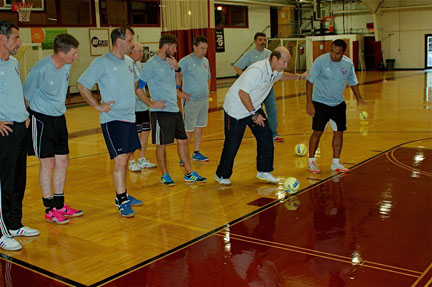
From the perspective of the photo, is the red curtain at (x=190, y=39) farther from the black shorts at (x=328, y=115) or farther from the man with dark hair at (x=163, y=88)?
the man with dark hair at (x=163, y=88)

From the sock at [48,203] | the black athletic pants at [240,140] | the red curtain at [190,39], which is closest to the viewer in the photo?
the sock at [48,203]

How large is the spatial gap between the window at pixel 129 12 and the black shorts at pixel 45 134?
20.4 meters

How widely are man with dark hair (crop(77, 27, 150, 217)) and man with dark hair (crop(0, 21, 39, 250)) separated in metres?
0.76

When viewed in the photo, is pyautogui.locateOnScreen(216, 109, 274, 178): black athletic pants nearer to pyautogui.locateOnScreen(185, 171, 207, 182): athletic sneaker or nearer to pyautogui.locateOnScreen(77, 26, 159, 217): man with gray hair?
pyautogui.locateOnScreen(185, 171, 207, 182): athletic sneaker

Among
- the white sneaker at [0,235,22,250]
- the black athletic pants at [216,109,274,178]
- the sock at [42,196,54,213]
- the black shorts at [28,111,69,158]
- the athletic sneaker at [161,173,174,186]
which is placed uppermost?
the black shorts at [28,111,69,158]

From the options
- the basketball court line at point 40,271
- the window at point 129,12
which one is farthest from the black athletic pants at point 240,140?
the window at point 129,12

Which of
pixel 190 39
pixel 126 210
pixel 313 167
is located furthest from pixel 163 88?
pixel 190 39

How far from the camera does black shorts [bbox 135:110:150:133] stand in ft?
25.7

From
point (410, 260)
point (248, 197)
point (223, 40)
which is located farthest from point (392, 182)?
point (223, 40)

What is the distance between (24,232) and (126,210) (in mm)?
1053

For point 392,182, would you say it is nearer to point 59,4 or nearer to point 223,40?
point 59,4

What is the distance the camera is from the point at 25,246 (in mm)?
4730

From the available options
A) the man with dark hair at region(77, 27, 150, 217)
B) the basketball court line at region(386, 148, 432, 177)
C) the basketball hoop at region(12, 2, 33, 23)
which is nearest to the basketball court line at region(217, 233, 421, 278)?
the man with dark hair at region(77, 27, 150, 217)

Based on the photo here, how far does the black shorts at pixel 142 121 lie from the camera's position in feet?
25.7
